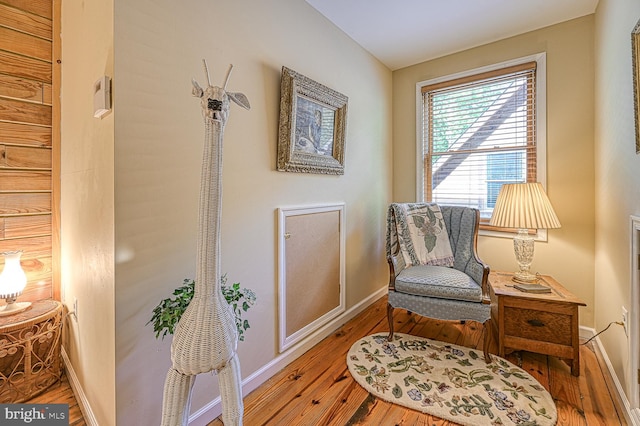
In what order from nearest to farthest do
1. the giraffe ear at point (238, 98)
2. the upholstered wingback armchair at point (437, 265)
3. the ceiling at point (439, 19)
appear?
the giraffe ear at point (238, 98)
the upholstered wingback armchair at point (437, 265)
the ceiling at point (439, 19)

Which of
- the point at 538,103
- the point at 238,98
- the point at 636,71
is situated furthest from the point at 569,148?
the point at 238,98

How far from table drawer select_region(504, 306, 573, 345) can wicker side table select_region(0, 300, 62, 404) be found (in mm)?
2891

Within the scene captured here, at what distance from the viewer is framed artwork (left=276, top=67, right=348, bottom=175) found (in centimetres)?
185

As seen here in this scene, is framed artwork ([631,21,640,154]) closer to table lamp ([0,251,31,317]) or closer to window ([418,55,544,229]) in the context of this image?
window ([418,55,544,229])

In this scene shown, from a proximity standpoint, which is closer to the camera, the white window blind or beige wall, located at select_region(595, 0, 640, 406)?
beige wall, located at select_region(595, 0, 640, 406)

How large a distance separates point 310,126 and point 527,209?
170cm

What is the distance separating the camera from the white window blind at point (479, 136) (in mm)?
2590

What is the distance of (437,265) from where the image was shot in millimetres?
2451

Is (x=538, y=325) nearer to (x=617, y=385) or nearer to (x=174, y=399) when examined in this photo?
(x=617, y=385)

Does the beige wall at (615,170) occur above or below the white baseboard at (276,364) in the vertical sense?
above

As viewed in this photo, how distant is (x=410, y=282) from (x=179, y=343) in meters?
1.67

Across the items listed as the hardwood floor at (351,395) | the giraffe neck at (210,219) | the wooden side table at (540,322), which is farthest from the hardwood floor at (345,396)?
the giraffe neck at (210,219)

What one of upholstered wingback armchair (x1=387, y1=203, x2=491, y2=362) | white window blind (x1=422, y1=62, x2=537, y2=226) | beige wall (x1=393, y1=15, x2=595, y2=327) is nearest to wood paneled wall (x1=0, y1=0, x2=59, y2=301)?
upholstered wingback armchair (x1=387, y1=203, x2=491, y2=362)

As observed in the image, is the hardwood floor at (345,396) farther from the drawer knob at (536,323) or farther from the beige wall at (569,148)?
the beige wall at (569,148)
